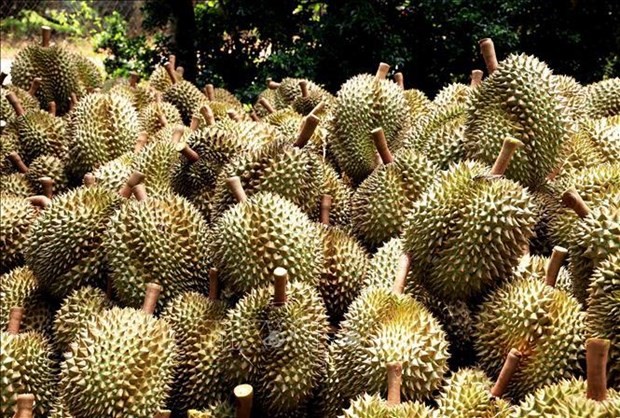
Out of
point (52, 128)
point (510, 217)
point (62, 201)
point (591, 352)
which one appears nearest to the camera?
point (591, 352)

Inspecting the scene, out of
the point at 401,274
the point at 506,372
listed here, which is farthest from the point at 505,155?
the point at 506,372

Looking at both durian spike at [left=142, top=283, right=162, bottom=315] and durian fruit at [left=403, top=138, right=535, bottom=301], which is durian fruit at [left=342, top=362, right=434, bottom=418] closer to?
durian fruit at [left=403, top=138, right=535, bottom=301]

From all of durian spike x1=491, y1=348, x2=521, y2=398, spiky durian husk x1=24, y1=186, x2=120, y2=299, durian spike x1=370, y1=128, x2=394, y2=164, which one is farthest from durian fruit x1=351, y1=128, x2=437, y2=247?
spiky durian husk x1=24, y1=186, x2=120, y2=299

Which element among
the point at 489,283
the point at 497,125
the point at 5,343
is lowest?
the point at 5,343

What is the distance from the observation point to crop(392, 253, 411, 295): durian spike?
1371 millimetres

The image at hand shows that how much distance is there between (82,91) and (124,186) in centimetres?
136

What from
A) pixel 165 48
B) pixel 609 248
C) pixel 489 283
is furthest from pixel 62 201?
pixel 165 48

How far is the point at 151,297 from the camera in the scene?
4.83ft

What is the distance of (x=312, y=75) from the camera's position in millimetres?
4539

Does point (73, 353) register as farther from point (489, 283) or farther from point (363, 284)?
point (489, 283)

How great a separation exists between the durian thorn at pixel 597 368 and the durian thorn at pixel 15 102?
213cm

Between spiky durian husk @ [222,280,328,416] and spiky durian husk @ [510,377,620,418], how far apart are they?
1.43 ft

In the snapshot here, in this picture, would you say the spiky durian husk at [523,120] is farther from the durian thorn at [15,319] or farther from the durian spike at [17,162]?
the durian spike at [17,162]

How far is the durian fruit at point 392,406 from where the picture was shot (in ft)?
3.77
